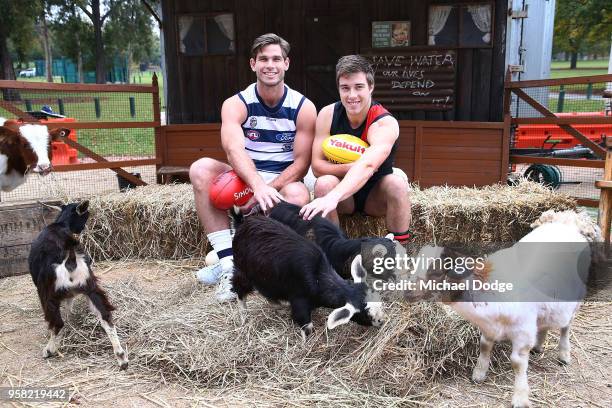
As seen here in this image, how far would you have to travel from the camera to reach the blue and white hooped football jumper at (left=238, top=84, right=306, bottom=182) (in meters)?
3.94

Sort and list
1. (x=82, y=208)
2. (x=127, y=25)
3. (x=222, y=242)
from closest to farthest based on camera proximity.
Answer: (x=82, y=208), (x=222, y=242), (x=127, y=25)

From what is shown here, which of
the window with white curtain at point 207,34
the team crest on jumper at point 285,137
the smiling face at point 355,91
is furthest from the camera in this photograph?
the window with white curtain at point 207,34

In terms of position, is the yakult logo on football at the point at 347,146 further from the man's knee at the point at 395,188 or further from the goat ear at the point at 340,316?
the goat ear at the point at 340,316

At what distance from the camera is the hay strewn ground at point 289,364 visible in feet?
8.59

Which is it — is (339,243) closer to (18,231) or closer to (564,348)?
(564,348)

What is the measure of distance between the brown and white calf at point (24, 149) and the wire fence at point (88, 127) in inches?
34.8

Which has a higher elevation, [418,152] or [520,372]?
[418,152]

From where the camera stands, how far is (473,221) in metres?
4.76

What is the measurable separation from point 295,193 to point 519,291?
1.78m

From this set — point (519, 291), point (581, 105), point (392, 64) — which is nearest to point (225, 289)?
point (519, 291)

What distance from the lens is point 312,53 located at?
283 inches

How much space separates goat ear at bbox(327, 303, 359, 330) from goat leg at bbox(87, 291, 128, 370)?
1.27 meters

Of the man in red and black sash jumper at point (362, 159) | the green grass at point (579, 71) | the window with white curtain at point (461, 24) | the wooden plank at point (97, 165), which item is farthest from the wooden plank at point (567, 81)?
the green grass at point (579, 71)

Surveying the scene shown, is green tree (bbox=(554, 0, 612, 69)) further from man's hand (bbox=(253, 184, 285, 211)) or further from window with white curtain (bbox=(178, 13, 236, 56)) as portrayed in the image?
man's hand (bbox=(253, 184, 285, 211))
